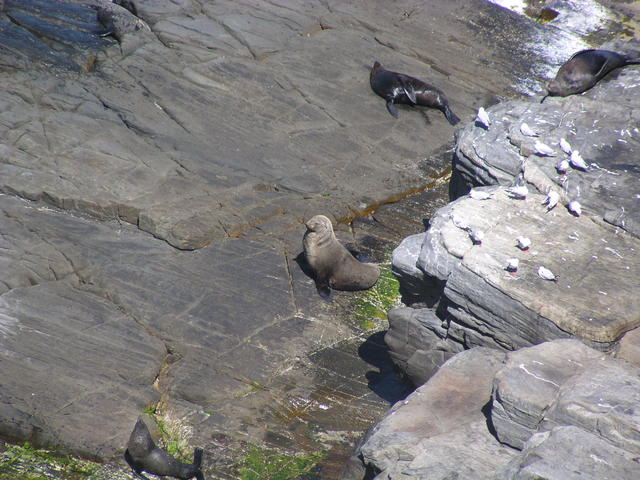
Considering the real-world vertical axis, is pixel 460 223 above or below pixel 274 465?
above

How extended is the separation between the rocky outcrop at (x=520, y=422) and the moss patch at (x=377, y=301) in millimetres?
1841

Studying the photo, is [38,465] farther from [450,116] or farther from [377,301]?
[450,116]

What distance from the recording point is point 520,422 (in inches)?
184

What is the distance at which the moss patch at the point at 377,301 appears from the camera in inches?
286

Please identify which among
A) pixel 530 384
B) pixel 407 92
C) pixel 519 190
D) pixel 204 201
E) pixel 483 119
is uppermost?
pixel 483 119

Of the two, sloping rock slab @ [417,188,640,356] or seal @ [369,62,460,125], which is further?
seal @ [369,62,460,125]

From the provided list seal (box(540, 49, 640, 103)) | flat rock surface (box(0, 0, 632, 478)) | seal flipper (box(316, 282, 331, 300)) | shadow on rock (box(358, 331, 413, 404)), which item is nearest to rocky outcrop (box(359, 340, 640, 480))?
flat rock surface (box(0, 0, 632, 478))

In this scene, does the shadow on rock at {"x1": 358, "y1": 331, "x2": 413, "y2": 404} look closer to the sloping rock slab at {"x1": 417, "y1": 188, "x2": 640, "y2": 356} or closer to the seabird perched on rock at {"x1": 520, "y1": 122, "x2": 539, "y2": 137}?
the sloping rock slab at {"x1": 417, "y1": 188, "x2": 640, "y2": 356}

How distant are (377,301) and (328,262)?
637mm

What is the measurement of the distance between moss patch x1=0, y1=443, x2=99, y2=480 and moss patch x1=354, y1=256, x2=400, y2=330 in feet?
9.50

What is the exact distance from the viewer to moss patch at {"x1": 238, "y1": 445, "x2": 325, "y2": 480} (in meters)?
5.35

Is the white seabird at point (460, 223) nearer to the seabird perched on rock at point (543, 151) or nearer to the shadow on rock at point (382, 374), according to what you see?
the shadow on rock at point (382, 374)

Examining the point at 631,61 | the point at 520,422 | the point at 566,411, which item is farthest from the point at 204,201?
the point at 631,61

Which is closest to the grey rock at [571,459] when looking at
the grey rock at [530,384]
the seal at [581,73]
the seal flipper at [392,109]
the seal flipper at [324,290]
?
the grey rock at [530,384]
